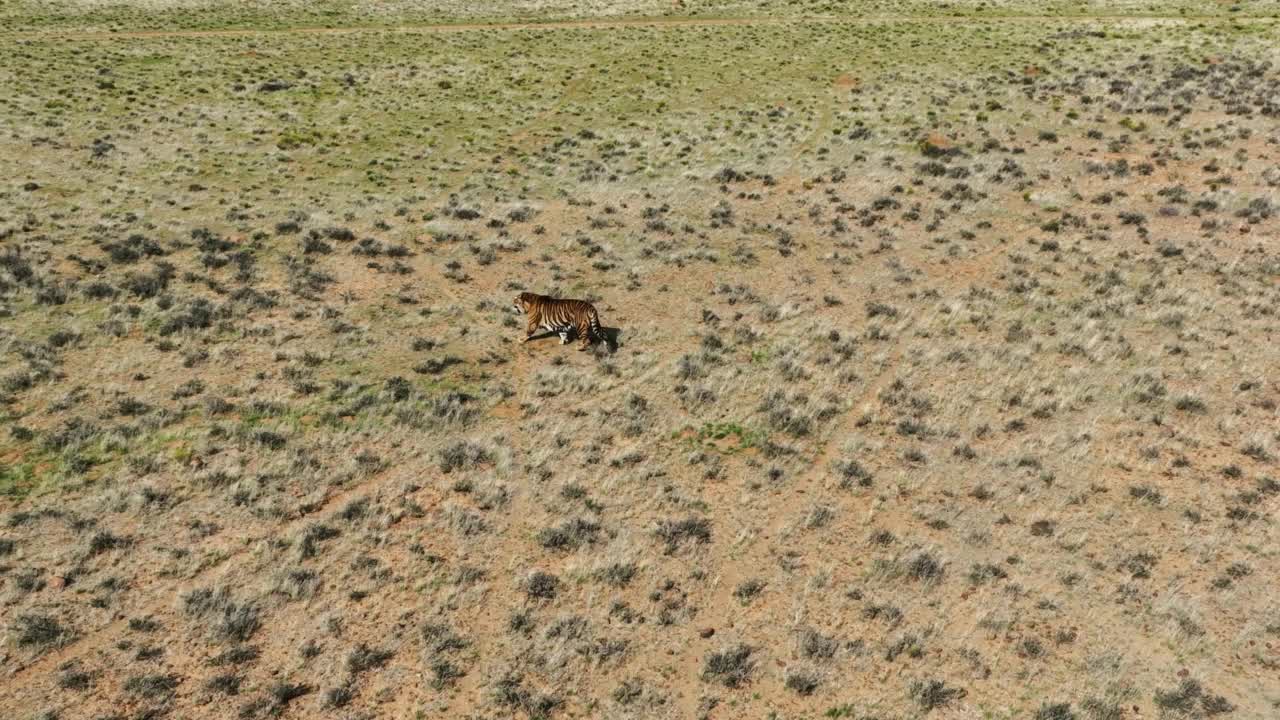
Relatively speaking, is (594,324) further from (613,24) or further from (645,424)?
(613,24)

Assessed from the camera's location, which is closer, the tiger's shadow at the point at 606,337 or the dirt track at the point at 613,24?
the tiger's shadow at the point at 606,337

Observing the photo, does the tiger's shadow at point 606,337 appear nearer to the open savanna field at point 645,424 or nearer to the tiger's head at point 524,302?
the open savanna field at point 645,424

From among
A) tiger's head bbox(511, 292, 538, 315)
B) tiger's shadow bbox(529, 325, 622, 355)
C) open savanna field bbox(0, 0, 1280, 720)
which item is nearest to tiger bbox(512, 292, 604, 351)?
tiger's head bbox(511, 292, 538, 315)

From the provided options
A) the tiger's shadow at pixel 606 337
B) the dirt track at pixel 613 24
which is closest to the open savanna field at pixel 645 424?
the tiger's shadow at pixel 606 337

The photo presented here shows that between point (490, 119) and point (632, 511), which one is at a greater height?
point (490, 119)

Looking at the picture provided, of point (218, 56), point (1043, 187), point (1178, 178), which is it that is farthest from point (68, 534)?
point (218, 56)

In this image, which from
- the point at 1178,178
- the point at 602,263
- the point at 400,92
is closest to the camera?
the point at 602,263

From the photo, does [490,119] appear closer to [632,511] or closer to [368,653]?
[632,511]
